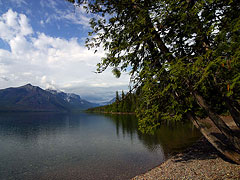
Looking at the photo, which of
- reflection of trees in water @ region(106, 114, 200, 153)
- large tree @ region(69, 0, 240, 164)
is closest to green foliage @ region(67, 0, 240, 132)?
large tree @ region(69, 0, 240, 164)

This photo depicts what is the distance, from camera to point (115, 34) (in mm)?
8891

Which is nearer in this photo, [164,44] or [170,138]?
[164,44]

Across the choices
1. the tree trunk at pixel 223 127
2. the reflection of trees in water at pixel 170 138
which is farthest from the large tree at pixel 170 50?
the reflection of trees in water at pixel 170 138

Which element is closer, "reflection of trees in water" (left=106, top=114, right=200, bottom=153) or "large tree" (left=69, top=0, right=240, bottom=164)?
"large tree" (left=69, top=0, right=240, bottom=164)

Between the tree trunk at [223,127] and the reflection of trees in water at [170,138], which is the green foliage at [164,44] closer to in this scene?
the tree trunk at [223,127]

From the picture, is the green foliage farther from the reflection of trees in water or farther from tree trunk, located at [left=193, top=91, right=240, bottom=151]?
the reflection of trees in water

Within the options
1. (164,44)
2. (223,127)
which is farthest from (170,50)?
(223,127)

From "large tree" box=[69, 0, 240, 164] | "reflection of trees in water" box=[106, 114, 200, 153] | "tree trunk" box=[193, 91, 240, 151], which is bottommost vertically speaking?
"reflection of trees in water" box=[106, 114, 200, 153]

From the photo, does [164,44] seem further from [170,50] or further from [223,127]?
[223,127]

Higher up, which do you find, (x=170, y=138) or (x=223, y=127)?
(x=223, y=127)

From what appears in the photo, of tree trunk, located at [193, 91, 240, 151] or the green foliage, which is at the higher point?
the green foliage

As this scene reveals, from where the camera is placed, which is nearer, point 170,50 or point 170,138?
point 170,50

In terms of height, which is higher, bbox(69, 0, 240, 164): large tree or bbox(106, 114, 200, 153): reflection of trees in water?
bbox(69, 0, 240, 164): large tree

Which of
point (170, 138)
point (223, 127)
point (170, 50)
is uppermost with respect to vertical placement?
point (170, 50)
